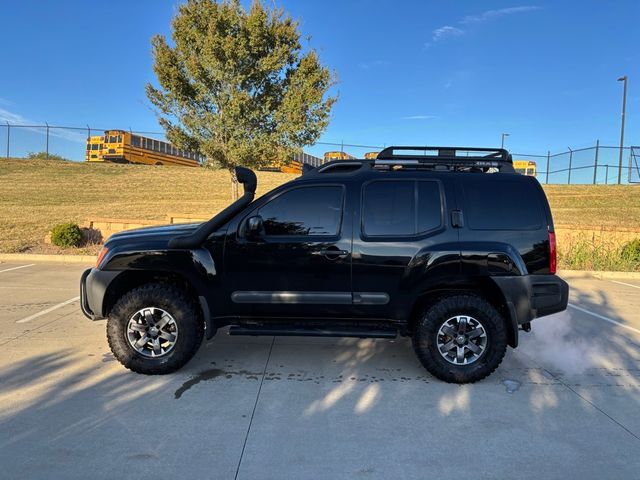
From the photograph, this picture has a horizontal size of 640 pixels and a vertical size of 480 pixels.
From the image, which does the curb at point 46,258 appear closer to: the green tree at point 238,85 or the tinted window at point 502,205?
the green tree at point 238,85

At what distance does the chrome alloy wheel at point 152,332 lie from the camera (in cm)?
425

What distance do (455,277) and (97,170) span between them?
29.9 meters

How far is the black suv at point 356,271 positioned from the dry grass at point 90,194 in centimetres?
914

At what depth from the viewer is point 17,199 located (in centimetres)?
1878

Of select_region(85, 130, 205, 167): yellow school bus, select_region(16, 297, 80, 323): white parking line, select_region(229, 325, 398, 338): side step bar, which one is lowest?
select_region(16, 297, 80, 323): white parking line

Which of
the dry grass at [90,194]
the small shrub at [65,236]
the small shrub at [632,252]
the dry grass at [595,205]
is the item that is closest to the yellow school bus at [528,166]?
the dry grass at [595,205]

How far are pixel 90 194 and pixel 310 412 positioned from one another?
68.2 feet

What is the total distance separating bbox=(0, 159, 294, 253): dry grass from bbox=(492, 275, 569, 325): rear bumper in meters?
11.4

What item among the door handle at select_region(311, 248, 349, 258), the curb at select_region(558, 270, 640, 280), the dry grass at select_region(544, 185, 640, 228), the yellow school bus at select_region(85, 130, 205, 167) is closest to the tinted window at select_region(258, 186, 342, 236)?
the door handle at select_region(311, 248, 349, 258)

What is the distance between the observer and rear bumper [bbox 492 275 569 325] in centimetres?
418

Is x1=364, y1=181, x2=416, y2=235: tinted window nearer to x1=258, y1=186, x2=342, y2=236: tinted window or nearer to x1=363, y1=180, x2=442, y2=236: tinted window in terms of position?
x1=363, y1=180, x2=442, y2=236: tinted window

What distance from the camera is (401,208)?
14.3ft

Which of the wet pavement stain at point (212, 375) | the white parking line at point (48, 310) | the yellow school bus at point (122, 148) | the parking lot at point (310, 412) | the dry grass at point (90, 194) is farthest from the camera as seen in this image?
the yellow school bus at point (122, 148)

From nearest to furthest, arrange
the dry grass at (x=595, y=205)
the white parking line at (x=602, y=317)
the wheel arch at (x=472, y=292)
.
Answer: the wheel arch at (x=472, y=292), the white parking line at (x=602, y=317), the dry grass at (x=595, y=205)
